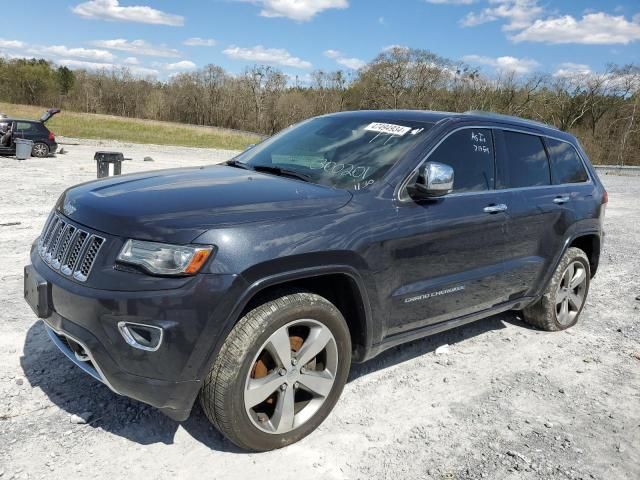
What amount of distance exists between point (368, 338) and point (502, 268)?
1.46 metres

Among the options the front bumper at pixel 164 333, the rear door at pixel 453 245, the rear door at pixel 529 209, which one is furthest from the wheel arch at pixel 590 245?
the front bumper at pixel 164 333

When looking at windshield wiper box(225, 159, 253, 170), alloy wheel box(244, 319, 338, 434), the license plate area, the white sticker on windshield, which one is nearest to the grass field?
windshield wiper box(225, 159, 253, 170)

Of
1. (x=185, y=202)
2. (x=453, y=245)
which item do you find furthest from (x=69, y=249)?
(x=453, y=245)

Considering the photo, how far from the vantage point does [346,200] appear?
3.09 meters

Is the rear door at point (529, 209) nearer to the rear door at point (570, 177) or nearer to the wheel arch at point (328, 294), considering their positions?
the rear door at point (570, 177)

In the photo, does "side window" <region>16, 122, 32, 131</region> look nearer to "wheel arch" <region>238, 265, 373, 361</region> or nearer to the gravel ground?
the gravel ground

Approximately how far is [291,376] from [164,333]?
2.60 feet

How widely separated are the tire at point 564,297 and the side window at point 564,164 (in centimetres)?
68

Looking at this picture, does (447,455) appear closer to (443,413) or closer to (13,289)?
(443,413)

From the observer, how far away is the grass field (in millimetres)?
33197

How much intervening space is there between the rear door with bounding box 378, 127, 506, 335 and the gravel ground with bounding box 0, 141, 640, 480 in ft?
1.83

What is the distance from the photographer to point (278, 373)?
2.83 metres

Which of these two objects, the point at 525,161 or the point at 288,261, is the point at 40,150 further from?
the point at 288,261

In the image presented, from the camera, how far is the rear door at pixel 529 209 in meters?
4.17
